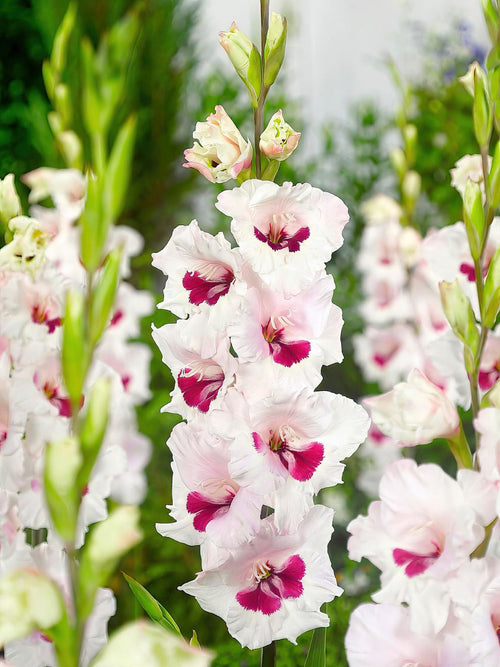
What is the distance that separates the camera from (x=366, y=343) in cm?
147

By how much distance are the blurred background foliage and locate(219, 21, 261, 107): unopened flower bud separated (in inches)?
39.5

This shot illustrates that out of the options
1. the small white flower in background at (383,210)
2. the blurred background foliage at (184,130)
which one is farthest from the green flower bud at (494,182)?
the blurred background foliage at (184,130)

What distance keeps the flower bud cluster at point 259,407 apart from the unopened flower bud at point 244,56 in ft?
0.28

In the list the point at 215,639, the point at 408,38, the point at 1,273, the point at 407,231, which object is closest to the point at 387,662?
the point at 1,273

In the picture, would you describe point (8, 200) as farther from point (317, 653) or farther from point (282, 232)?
point (317, 653)

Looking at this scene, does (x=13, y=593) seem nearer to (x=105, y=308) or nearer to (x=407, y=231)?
(x=105, y=308)

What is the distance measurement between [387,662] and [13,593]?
325 millimetres

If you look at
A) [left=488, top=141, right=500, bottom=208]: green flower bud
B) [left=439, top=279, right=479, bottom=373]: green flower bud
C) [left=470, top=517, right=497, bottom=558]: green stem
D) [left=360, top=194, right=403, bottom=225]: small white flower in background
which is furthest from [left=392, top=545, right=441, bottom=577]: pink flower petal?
[left=360, top=194, right=403, bottom=225]: small white flower in background

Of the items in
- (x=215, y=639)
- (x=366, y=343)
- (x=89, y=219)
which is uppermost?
(x=89, y=219)

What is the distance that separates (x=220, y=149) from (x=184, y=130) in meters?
1.70

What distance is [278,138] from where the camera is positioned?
513 mm

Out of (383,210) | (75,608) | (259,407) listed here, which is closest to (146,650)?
(75,608)

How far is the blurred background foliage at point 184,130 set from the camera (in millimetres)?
1686

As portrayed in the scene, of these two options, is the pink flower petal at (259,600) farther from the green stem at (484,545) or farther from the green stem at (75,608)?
the green stem at (75,608)
